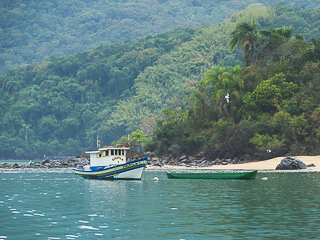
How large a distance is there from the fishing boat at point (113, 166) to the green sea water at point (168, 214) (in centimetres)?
1724

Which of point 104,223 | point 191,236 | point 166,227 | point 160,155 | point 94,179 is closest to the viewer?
point 191,236

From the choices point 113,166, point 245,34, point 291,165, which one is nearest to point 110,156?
point 113,166

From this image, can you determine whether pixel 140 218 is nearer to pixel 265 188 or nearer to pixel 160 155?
pixel 265 188

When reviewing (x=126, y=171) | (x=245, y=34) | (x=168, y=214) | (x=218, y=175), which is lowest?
(x=168, y=214)

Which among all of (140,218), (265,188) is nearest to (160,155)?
(265,188)

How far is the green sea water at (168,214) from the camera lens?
78.7 ft

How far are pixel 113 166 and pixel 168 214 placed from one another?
113ft

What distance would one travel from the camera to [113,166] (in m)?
63.9

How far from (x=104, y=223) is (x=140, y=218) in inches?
89.2

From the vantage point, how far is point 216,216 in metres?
28.6

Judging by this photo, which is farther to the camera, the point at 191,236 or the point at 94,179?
the point at 94,179

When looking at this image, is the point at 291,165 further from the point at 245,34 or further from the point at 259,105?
the point at 245,34

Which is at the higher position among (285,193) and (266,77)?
(266,77)

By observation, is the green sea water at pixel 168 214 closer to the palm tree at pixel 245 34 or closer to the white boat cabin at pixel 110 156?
the white boat cabin at pixel 110 156
